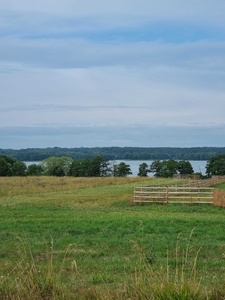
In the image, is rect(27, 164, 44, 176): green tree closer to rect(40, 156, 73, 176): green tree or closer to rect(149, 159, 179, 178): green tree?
rect(40, 156, 73, 176): green tree

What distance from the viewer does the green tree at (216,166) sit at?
3565 inches

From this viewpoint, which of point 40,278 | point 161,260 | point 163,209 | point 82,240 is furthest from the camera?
point 163,209

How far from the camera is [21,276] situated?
6355 millimetres

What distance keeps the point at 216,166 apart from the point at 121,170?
65.8 ft

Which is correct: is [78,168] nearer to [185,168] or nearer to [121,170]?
[121,170]

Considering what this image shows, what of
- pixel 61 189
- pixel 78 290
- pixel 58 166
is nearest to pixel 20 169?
pixel 58 166

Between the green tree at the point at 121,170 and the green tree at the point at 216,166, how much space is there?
16.8 metres

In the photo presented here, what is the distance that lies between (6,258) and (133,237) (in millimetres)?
4169

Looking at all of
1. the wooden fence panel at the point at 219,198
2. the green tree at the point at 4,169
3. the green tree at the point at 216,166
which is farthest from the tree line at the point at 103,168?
the wooden fence panel at the point at 219,198

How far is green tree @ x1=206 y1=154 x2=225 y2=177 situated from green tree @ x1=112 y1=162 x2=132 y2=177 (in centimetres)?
1682

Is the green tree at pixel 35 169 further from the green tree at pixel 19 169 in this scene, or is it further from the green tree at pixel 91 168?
the green tree at pixel 91 168

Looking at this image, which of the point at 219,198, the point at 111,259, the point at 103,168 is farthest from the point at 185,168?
the point at 111,259

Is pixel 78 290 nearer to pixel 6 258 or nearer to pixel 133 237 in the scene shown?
pixel 6 258

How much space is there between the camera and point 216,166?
91.0m
